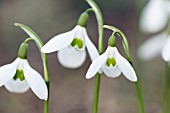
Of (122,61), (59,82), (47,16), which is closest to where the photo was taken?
(122,61)

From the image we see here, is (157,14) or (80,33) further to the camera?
(157,14)

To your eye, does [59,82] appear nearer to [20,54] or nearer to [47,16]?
[47,16]

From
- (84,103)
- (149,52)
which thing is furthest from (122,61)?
(84,103)

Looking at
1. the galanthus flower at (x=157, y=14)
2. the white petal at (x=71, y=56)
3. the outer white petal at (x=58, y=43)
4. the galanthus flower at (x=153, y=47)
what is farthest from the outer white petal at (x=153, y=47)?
the outer white petal at (x=58, y=43)

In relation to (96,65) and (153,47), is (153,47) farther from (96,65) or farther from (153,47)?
(96,65)

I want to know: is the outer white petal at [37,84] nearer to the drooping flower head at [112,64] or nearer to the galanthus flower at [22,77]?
the galanthus flower at [22,77]

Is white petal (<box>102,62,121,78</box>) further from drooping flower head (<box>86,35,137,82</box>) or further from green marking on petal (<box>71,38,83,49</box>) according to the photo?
green marking on petal (<box>71,38,83,49</box>)

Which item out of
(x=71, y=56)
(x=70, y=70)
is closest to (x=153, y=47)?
(x=71, y=56)
